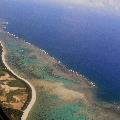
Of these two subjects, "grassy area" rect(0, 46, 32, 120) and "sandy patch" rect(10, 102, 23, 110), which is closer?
"grassy area" rect(0, 46, 32, 120)

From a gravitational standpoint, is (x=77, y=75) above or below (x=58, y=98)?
above

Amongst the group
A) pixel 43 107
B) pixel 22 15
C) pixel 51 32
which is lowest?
pixel 43 107

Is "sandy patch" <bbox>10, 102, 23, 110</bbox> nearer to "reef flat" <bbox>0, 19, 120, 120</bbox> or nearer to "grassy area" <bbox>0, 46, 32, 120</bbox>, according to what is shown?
"grassy area" <bbox>0, 46, 32, 120</bbox>

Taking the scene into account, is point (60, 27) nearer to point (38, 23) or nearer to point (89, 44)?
point (38, 23)

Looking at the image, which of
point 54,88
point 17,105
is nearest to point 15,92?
point 17,105

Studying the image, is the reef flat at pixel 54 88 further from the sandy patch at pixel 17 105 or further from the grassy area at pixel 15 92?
the sandy patch at pixel 17 105

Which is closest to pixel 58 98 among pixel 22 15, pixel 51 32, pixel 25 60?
pixel 25 60

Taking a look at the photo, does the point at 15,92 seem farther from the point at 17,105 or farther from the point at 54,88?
the point at 54,88

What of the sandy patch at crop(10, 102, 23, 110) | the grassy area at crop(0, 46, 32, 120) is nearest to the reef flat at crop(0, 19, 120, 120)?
the grassy area at crop(0, 46, 32, 120)
